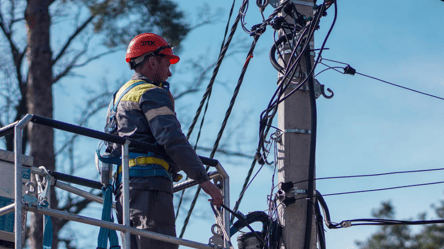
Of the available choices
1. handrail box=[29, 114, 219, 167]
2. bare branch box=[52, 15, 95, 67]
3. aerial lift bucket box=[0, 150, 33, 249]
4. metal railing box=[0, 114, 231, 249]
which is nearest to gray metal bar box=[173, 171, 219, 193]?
metal railing box=[0, 114, 231, 249]

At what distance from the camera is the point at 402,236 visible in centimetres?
4100

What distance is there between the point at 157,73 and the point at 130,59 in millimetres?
244

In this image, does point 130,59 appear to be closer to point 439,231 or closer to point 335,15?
point 335,15

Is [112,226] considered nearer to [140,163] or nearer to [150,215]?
[150,215]

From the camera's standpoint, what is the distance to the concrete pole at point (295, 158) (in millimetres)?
5414

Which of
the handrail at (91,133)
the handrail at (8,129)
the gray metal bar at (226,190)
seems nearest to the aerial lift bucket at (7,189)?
the handrail at (8,129)

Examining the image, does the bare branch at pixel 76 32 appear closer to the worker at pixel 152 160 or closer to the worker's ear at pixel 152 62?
the worker's ear at pixel 152 62

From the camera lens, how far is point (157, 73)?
5.12 m

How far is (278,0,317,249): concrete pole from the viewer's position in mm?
5414

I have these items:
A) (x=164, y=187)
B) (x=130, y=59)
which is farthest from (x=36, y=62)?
(x=164, y=187)

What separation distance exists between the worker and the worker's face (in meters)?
0.23

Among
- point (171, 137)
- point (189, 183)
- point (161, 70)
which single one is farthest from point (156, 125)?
point (189, 183)

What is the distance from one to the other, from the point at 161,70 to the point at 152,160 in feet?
2.77

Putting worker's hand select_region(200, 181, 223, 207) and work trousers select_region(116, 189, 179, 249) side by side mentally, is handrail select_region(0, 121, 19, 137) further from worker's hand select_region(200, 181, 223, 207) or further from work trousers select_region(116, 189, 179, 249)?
worker's hand select_region(200, 181, 223, 207)
